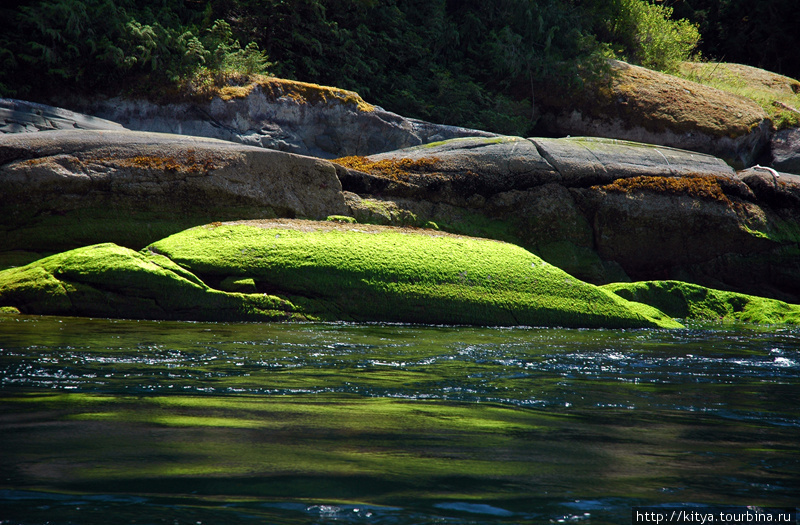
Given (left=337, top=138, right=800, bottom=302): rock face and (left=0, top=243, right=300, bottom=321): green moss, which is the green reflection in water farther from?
(left=337, top=138, right=800, bottom=302): rock face

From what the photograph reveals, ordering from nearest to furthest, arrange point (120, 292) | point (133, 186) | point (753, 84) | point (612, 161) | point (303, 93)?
point (120, 292), point (133, 186), point (612, 161), point (303, 93), point (753, 84)

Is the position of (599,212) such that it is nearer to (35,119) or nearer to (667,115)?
(667,115)

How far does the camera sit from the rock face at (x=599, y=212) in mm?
10422

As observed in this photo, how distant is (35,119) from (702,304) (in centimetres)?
1127

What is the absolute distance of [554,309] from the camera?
7.54 metres

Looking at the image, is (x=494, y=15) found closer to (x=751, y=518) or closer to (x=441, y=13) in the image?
(x=441, y=13)

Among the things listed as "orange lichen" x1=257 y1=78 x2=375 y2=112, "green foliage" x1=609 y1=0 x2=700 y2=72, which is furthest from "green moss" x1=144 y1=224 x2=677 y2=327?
"green foliage" x1=609 y1=0 x2=700 y2=72

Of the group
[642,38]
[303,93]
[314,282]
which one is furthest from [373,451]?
[642,38]

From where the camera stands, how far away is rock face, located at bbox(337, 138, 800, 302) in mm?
10422

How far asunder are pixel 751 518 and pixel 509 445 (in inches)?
32.2

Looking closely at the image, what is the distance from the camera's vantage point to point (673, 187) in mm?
10656

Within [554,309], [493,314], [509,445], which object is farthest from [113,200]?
[509,445]

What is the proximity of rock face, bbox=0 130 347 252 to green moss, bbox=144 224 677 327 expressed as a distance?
139 cm

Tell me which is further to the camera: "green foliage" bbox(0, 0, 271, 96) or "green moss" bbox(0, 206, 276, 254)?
"green foliage" bbox(0, 0, 271, 96)
